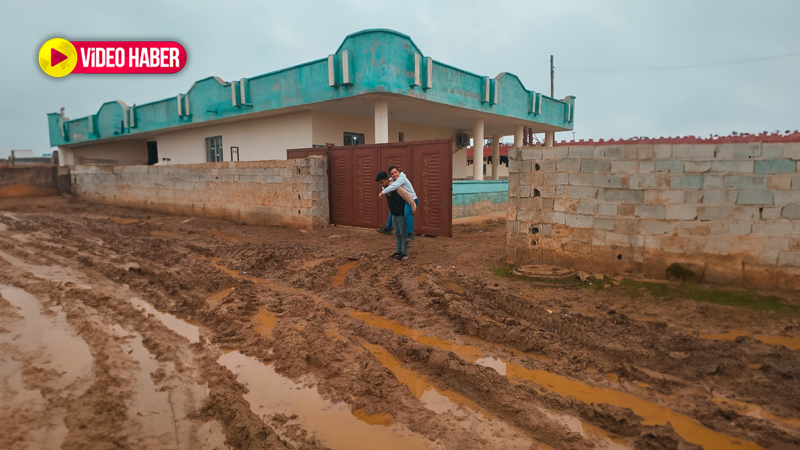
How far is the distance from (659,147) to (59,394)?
673cm

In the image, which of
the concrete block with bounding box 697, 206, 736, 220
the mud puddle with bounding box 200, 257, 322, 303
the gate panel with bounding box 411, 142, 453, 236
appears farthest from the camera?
the gate panel with bounding box 411, 142, 453, 236

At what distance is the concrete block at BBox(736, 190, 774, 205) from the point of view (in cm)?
506

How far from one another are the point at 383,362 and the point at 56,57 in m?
15.1

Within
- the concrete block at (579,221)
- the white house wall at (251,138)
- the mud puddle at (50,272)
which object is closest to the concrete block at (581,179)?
the concrete block at (579,221)

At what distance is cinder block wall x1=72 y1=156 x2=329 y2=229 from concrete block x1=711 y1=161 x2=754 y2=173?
7.82 metres

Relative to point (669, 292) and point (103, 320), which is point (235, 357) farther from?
point (669, 292)

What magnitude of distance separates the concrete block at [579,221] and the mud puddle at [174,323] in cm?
505

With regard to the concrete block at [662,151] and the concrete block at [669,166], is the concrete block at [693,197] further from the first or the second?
the concrete block at [662,151]

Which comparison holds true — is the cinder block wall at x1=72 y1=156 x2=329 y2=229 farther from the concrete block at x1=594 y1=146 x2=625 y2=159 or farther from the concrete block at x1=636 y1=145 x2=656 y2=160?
the concrete block at x1=636 y1=145 x2=656 y2=160

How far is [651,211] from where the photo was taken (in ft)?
18.6

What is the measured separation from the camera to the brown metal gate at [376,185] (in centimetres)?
888

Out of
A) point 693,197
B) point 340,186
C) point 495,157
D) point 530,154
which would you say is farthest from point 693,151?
point 495,157

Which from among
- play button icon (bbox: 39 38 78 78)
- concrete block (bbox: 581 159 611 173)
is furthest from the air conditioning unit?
concrete block (bbox: 581 159 611 173)

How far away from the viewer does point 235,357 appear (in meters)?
3.90
